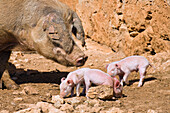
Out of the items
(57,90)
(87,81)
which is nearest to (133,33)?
(57,90)

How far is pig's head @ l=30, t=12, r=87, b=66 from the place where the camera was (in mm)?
3133

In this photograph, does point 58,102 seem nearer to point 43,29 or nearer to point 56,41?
point 56,41

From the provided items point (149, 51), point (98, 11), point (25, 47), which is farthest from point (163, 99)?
point (98, 11)

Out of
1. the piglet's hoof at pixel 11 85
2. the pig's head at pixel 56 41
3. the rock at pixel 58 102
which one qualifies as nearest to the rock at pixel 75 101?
the rock at pixel 58 102

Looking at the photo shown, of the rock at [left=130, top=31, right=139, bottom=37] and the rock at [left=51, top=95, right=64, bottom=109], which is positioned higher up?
the rock at [left=130, top=31, right=139, bottom=37]

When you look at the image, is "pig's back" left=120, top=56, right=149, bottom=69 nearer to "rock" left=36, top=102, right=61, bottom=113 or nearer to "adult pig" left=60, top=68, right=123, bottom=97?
"adult pig" left=60, top=68, right=123, bottom=97

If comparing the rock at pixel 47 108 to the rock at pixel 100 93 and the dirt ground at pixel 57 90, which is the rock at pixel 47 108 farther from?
the rock at pixel 100 93

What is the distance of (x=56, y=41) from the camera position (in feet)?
10.3

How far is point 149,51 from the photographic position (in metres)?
5.50

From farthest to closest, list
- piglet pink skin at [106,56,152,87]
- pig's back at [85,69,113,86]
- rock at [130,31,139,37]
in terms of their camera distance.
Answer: rock at [130,31,139,37], piglet pink skin at [106,56,152,87], pig's back at [85,69,113,86]

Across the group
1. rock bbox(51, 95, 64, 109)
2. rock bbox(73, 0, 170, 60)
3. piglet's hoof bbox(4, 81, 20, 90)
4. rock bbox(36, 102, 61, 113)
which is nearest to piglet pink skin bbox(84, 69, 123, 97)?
rock bbox(51, 95, 64, 109)

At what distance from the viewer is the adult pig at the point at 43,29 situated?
316cm

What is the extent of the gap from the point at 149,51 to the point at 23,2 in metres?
3.32

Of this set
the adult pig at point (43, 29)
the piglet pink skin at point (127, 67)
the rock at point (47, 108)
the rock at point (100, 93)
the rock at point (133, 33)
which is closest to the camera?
the rock at point (47, 108)
